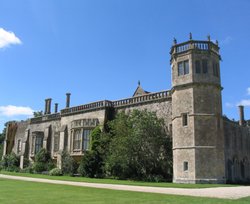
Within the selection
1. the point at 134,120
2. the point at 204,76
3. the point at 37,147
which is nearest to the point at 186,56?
the point at 204,76

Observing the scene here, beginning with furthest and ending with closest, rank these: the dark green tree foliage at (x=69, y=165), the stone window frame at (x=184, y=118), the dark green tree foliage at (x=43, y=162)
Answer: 1. the dark green tree foliage at (x=43, y=162)
2. the dark green tree foliage at (x=69, y=165)
3. the stone window frame at (x=184, y=118)

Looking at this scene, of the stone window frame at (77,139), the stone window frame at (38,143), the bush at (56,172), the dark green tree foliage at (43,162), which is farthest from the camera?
the stone window frame at (38,143)

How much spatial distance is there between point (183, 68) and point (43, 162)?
72.9ft

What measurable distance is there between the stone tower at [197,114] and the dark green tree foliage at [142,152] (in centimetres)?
168

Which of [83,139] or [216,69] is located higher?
[216,69]

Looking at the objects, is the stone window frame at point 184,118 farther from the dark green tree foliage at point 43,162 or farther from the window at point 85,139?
the dark green tree foliage at point 43,162

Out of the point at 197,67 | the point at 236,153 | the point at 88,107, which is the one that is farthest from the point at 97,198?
the point at 88,107

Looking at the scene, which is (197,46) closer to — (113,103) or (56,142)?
(113,103)

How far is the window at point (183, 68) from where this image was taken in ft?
79.2

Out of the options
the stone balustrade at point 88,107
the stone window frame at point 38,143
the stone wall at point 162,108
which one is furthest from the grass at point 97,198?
the stone window frame at point 38,143

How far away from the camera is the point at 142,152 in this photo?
2489cm

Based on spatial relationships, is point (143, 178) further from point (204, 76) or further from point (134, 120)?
point (204, 76)

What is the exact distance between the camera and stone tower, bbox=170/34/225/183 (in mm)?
22000

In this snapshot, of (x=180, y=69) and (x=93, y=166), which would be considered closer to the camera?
(x=180, y=69)
